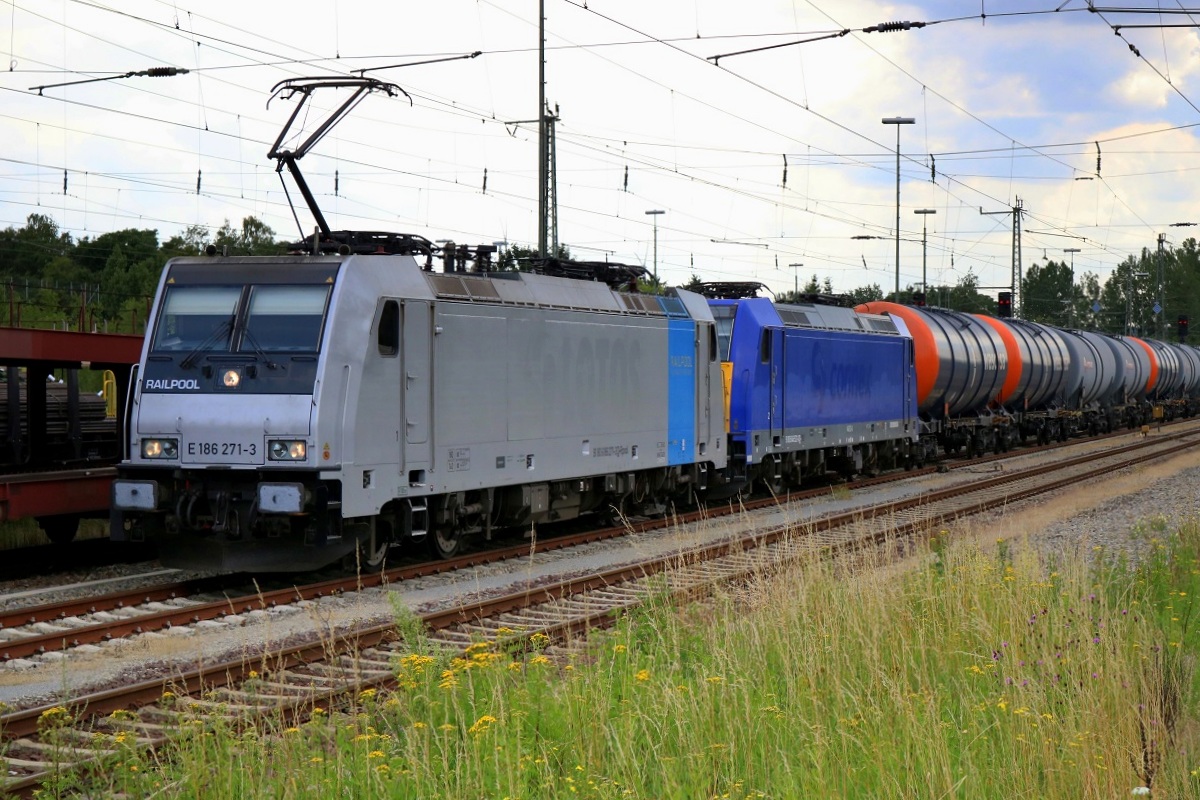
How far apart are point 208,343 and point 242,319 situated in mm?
442

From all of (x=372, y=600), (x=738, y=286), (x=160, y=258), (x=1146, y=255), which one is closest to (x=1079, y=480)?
(x=738, y=286)

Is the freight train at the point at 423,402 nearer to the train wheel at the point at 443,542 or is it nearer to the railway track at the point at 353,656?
the train wheel at the point at 443,542

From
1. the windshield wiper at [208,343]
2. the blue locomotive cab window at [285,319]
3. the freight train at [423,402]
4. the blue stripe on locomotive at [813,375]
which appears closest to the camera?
the freight train at [423,402]

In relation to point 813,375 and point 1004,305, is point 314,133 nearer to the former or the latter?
point 813,375

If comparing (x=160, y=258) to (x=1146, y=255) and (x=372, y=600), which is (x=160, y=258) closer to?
(x=372, y=600)

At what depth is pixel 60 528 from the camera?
56.5 feet

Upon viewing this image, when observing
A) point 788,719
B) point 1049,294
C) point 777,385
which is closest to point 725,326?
point 777,385

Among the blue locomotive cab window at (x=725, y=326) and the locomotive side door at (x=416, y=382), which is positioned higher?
the blue locomotive cab window at (x=725, y=326)

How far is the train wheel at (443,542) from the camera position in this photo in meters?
15.0

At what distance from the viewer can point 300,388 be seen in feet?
41.1

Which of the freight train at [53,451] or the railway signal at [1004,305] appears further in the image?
the railway signal at [1004,305]

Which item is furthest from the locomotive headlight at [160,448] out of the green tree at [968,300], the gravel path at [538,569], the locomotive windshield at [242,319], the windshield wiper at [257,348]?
the green tree at [968,300]

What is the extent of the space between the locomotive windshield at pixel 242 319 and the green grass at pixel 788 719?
491cm

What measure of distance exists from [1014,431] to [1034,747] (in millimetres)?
33016
